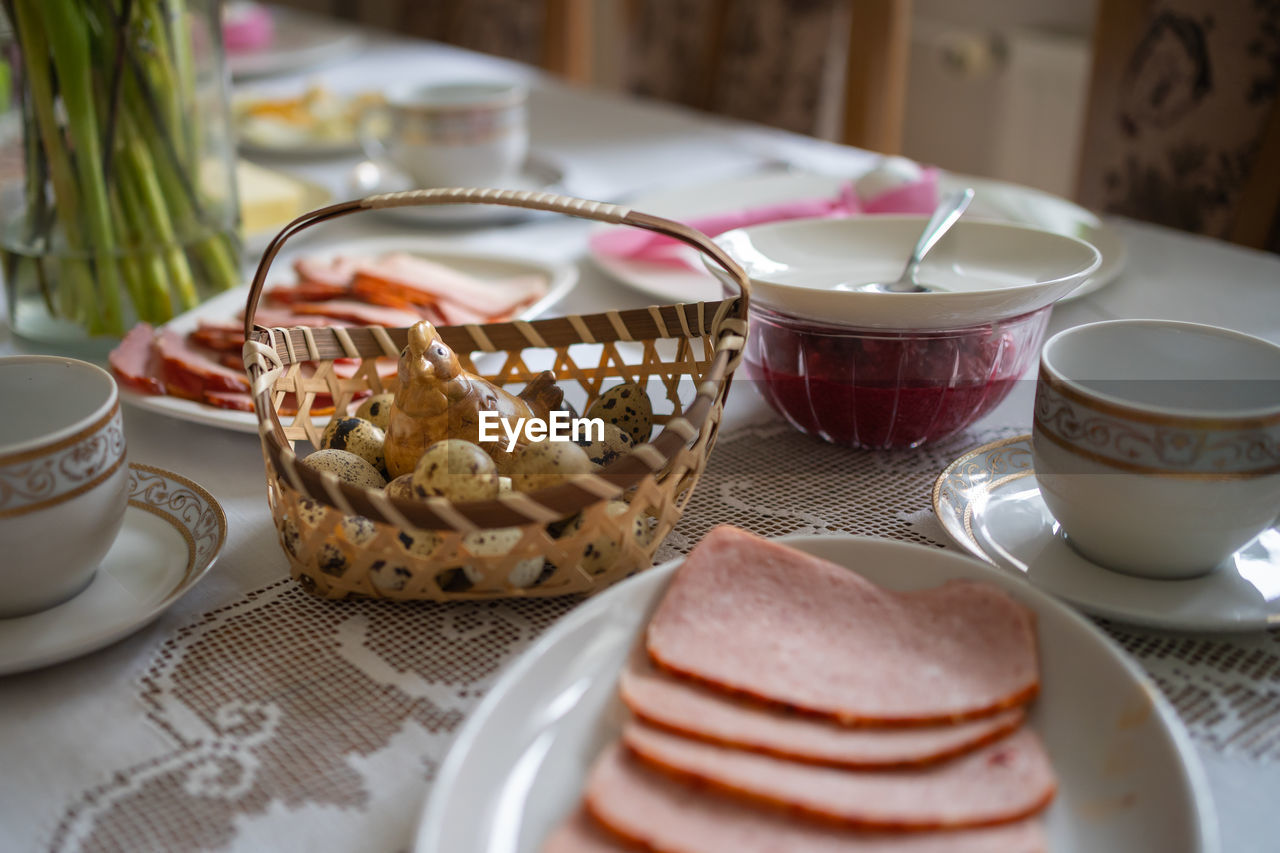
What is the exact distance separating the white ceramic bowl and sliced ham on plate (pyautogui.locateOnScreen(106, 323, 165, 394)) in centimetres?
41

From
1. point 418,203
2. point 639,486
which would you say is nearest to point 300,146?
point 418,203

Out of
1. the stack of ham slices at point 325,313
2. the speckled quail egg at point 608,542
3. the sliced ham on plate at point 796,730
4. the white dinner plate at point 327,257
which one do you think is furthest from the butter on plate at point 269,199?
the sliced ham on plate at point 796,730

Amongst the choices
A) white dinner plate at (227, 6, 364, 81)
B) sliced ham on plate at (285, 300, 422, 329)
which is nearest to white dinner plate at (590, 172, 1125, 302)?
sliced ham on plate at (285, 300, 422, 329)

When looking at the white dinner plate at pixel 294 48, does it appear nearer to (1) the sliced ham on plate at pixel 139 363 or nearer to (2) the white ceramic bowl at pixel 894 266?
(1) the sliced ham on plate at pixel 139 363

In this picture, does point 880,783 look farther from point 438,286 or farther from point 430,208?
point 430,208

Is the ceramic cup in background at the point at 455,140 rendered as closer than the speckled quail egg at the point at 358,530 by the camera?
No

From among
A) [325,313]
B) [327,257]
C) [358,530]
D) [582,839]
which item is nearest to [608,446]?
[358,530]

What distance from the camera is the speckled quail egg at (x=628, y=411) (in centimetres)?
61

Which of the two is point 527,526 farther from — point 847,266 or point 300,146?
point 300,146

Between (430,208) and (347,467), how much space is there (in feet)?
2.06

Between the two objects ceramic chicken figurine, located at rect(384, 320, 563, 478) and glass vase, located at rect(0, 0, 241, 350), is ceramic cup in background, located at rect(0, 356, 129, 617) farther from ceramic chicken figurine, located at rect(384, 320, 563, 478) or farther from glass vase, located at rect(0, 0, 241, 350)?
glass vase, located at rect(0, 0, 241, 350)

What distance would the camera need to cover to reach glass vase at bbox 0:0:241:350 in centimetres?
77

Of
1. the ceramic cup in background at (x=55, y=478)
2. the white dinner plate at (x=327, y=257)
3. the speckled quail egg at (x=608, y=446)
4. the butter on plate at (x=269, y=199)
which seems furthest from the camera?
the butter on plate at (x=269, y=199)

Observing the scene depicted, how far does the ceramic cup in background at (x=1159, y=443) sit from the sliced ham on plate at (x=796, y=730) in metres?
0.13
